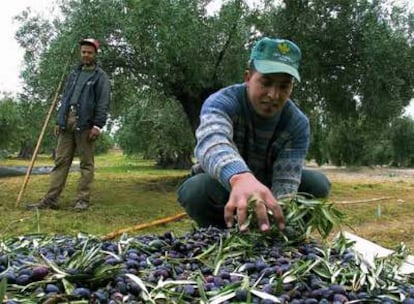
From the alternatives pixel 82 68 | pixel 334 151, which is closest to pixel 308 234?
pixel 82 68

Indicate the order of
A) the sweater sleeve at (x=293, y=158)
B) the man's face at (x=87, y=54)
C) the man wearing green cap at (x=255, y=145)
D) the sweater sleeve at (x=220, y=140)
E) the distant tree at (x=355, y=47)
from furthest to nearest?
the distant tree at (x=355, y=47)
the man's face at (x=87, y=54)
the sweater sleeve at (x=293, y=158)
the sweater sleeve at (x=220, y=140)
the man wearing green cap at (x=255, y=145)

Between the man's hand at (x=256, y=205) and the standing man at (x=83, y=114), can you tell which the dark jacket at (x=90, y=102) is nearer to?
the standing man at (x=83, y=114)

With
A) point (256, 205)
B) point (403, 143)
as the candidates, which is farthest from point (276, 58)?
point (403, 143)

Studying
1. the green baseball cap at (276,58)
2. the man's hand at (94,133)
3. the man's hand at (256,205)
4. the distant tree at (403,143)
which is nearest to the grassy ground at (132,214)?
the man's hand at (94,133)

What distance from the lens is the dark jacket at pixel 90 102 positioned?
26.9 ft

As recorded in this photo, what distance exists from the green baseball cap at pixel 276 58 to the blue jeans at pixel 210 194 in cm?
97

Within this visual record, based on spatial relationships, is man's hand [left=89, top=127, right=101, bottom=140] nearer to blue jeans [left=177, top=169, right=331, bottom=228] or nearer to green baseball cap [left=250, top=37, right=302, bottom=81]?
blue jeans [left=177, top=169, right=331, bottom=228]

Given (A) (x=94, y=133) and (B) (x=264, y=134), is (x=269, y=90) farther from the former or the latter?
(A) (x=94, y=133)

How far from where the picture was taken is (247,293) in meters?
1.60

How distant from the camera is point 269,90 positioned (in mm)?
3000

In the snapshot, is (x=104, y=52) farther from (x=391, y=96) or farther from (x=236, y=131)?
(x=236, y=131)

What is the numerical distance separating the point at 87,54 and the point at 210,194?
16.7ft

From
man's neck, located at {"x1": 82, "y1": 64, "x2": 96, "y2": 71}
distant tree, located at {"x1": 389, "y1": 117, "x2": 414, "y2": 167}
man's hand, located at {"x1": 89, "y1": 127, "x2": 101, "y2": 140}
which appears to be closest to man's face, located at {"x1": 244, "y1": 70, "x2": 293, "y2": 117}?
man's hand, located at {"x1": 89, "y1": 127, "x2": 101, "y2": 140}

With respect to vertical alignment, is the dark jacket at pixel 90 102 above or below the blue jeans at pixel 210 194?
above
